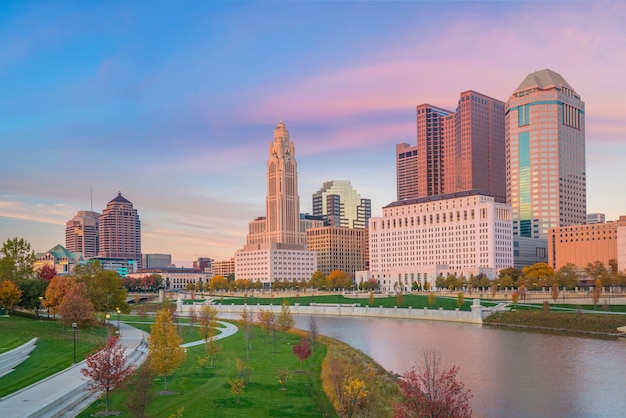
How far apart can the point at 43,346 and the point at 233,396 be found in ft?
75.7

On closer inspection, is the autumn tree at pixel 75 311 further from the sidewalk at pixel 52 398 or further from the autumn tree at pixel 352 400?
the autumn tree at pixel 352 400

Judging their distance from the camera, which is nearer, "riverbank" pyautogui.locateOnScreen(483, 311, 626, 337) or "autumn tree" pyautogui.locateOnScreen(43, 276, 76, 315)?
"autumn tree" pyautogui.locateOnScreen(43, 276, 76, 315)

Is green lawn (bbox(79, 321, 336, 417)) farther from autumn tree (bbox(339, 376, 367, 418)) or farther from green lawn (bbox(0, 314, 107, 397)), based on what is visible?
green lawn (bbox(0, 314, 107, 397))

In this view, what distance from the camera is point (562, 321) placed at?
302 feet

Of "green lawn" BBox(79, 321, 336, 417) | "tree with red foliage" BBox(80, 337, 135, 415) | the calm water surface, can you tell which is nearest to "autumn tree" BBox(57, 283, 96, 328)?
"green lawn" BBox(79, 321, 336, 417)

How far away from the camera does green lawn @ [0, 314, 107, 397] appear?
4059cm

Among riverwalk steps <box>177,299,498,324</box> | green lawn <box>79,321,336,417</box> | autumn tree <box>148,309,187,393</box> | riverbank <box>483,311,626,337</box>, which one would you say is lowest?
riverwalk steps <box>177,299,498,324</box>

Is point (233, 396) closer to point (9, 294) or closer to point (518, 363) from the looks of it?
point (518, 363)

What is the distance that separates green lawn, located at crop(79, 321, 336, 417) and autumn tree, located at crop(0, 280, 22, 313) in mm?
34564

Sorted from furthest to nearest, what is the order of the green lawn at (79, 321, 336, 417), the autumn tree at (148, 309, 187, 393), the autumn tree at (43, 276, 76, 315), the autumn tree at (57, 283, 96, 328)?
the autumn tree at (43, 276, 76, 315), the autumn tree at (57, 283, 96, 328), the autumn tree at (148, 309, 187, 393), the green lawn at (79, 321, 336, 417)

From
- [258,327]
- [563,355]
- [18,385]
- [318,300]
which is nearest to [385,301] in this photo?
[318,300]

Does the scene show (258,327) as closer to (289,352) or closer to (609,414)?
(289,352)

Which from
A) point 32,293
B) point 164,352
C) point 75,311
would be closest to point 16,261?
point 32,293

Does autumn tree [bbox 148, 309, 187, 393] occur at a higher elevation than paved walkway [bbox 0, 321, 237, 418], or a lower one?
higher
